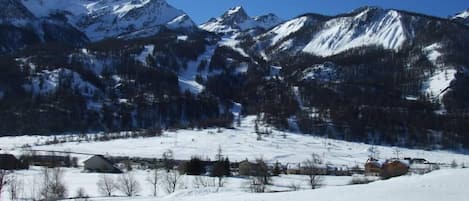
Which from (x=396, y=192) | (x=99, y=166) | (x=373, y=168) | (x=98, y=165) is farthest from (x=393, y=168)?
(x=396, y=192)

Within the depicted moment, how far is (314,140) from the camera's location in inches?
7815

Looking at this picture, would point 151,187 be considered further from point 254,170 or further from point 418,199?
point 418,199

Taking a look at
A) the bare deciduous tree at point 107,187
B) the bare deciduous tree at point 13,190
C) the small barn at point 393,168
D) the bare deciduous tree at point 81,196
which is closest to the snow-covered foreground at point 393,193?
the bare deciduous tree at point 81,196

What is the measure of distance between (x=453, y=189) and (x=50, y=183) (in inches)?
2082

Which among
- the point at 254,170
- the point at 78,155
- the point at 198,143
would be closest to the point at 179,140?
the point at 198,143

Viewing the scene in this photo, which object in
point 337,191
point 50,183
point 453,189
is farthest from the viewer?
point 50,183

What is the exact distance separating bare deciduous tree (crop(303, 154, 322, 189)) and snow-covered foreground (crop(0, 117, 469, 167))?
11.2 ft

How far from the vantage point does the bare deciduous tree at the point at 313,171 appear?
93.5 meters

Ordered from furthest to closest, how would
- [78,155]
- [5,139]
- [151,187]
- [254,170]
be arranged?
[5,139], [78,155], [254,170], [151,187]

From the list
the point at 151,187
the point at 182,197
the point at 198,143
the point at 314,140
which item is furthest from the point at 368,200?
the point at 314,140

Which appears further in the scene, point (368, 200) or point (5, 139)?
point (5, 139)

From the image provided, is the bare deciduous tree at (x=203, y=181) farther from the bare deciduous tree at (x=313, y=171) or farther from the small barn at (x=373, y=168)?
the small barn at (x=373, y=168)

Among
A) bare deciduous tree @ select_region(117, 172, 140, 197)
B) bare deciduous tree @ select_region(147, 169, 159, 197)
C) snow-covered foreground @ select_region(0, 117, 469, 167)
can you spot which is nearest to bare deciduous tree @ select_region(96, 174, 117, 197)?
bare deciduous tree @ select_region(117, 172, 140, 197)

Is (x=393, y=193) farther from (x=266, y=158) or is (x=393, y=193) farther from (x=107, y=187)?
(x=266, y=158)
